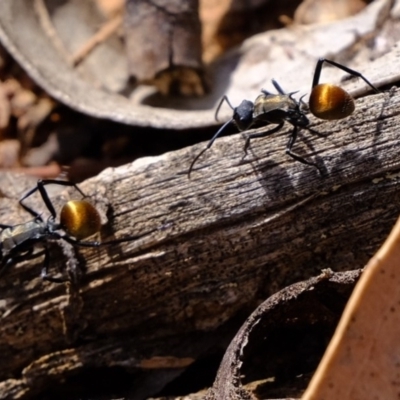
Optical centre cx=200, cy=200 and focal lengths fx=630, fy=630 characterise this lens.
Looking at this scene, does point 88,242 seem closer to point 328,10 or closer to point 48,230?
point 48,230

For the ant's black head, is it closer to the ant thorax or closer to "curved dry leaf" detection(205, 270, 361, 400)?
the ant thorax

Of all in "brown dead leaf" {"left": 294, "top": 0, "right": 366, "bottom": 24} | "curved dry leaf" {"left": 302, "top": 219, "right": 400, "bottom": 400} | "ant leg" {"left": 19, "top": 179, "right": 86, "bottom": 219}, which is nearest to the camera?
"curved dry leaf" {"left": 302, "top": 219, "right": 400, "bottom": 400}

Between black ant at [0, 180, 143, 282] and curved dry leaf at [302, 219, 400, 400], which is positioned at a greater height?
black ant at [0, 180, 143, 282]

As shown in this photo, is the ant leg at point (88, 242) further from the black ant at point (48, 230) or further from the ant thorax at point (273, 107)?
the ant thorax at point (273, 107)

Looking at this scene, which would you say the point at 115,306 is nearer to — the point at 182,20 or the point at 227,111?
the point at 227,111

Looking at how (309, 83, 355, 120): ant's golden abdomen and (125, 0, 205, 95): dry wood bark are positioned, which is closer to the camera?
(309, 83, 355, 120): ant's golden abdomen

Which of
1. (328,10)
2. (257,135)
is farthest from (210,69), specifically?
(257,135)

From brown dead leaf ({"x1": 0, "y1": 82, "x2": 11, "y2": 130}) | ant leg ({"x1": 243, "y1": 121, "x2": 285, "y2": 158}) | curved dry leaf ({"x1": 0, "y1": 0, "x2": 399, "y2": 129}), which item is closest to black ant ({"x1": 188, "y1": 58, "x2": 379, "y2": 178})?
ant leg ({"x1": 243, "y1": 121, "x2": 285, "y2": 158})
